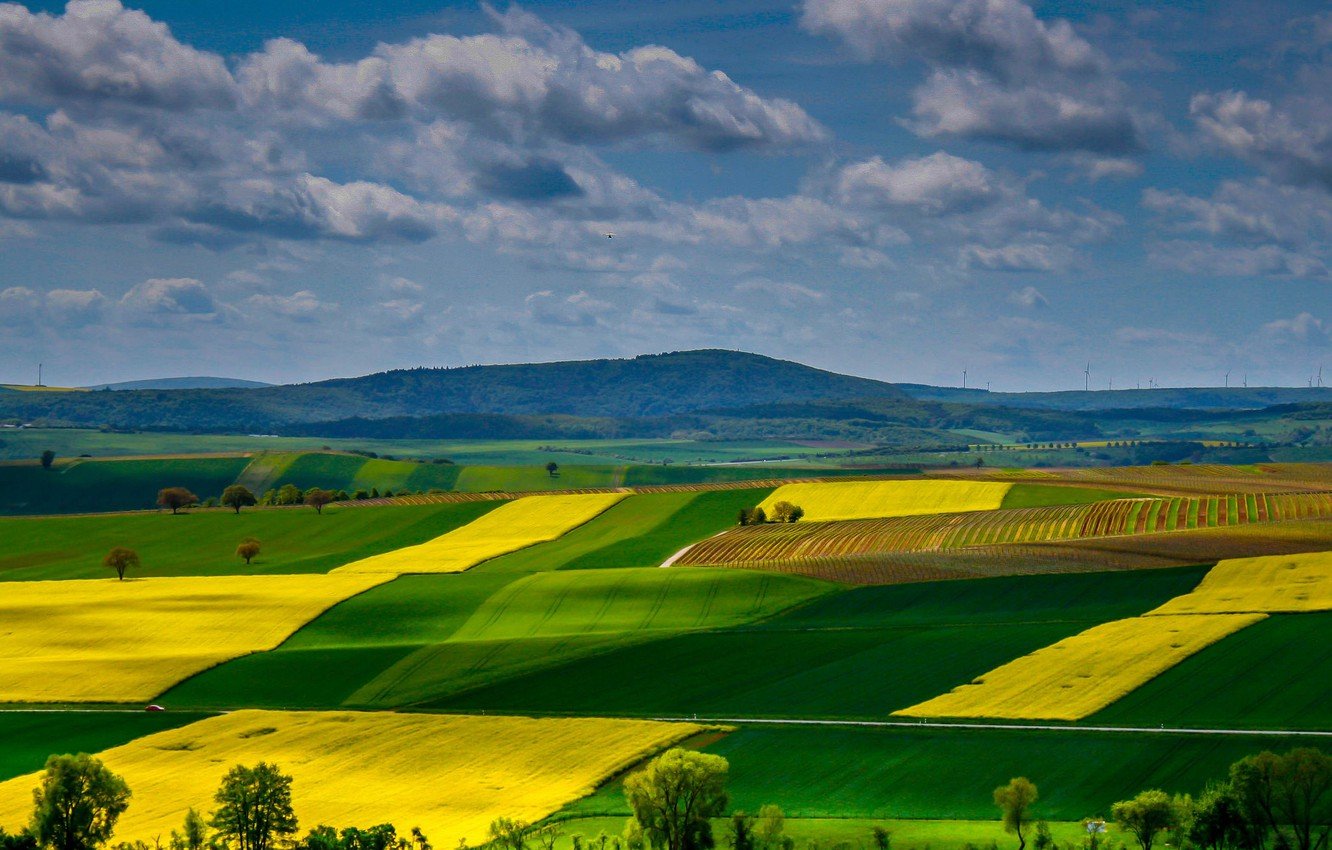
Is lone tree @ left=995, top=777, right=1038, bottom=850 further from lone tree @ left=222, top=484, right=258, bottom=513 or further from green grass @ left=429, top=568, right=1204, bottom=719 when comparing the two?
lone tree @ left=222, top=484, right=258, bottom=513

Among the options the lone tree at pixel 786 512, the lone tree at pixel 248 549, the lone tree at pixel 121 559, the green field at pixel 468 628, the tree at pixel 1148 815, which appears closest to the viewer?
the tree at pixel 1148 815

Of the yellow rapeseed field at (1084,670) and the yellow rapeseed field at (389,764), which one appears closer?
the yellow rapeseed field at (389,764)

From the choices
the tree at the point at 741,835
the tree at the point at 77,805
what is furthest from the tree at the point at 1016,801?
the tree at the point at 77,805

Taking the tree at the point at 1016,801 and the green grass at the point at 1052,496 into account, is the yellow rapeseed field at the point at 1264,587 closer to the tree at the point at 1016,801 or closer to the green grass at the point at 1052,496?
the tree at the point at 1016,801

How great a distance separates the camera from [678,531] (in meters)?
153

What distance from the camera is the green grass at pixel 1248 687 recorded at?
2886 inches

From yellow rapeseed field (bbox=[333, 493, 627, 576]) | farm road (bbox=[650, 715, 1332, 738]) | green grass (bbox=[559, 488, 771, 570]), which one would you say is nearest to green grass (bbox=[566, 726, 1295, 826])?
farm road (bbox=[650, 715, 1332, 738])

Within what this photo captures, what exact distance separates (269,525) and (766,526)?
57973 mm

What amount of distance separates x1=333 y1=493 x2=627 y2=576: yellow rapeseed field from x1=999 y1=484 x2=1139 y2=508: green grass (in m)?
46.7

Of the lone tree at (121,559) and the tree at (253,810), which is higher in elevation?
the lone tree at (121,559)


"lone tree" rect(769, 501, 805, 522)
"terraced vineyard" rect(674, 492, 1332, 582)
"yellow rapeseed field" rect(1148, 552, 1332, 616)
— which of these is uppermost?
"lone tree" rect(769, 501, 805, 522)

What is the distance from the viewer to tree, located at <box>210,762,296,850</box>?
2432 inches

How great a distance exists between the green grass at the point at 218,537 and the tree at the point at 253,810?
76208 mm

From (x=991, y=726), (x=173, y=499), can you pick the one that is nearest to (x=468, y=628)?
(x=991, y=726)
